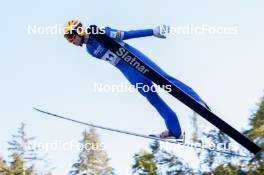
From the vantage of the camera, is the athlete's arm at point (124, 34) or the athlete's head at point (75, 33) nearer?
the athlete's arm at point (124, 34)

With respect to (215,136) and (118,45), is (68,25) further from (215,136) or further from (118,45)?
(215,136)

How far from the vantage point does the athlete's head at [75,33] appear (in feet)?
31.6

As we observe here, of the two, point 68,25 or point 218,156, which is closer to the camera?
point 68,25

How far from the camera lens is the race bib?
9883 millimetres

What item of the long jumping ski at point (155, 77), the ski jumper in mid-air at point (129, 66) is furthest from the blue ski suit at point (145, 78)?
the long jumping ski at point (155, 77)

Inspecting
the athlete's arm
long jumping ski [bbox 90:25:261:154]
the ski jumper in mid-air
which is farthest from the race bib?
the athlete's arm

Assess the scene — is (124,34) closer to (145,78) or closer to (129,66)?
(129,66)

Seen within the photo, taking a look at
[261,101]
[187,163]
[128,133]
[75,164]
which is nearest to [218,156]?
[187,163]

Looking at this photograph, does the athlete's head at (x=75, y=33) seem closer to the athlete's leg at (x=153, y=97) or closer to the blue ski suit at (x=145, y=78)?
the blue ski suit at (x=145, y=78)

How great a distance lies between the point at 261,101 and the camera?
27.1 meters

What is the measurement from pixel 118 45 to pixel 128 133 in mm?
1781

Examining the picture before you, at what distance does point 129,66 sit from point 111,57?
0.37m

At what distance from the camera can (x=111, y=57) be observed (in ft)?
32.7

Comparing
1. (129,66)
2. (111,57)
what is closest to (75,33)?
(111,57)
